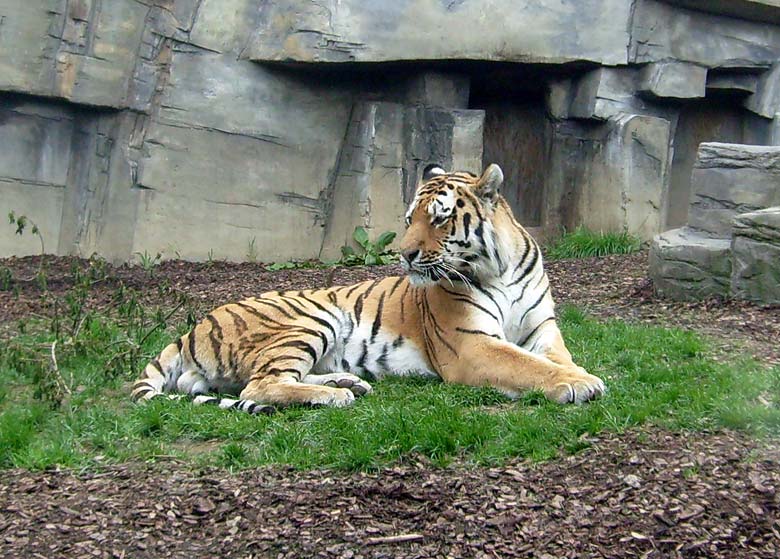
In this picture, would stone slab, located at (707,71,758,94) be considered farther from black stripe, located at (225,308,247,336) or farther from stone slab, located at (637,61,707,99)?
black stripe, located at (225,308,247,336)

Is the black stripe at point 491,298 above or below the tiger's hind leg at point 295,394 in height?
above

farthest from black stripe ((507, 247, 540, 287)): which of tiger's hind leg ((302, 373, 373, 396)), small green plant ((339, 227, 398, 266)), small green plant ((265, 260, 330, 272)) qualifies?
small green plant ((265, 260, 330, 272))

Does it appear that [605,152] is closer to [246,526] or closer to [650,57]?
[650,57]

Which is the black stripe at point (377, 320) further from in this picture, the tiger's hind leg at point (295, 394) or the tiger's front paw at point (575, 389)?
the tiger's front paw at point (575, 389)

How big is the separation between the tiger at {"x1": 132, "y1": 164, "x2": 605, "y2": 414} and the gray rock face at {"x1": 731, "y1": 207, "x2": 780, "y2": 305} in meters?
1.79

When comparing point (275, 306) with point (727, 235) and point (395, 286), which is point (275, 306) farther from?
point (727, 235)

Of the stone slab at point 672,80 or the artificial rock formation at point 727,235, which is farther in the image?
the stone slab at point 672,80

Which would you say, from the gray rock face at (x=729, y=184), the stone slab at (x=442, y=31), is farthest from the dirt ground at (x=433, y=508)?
the stone slab at (x=442, y=31)

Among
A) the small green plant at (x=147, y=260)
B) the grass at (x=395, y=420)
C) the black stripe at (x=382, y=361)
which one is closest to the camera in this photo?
the grass at (x=395, y=420)

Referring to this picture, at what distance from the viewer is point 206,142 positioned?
10.2 meters

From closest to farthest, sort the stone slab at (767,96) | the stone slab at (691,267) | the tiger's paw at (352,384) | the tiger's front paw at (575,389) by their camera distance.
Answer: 1. the tiger's front paw at (575,389)
2. the tiger's paw at (352,384)
3. the stone slab at (691,267)
4. the stone slab at (767,96)

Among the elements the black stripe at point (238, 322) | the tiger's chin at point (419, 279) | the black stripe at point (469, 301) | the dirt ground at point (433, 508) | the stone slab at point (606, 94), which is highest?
the stone slab at point (606, 94)

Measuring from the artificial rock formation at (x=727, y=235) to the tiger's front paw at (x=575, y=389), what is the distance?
2500mm

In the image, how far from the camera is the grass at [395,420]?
15.2 feet
